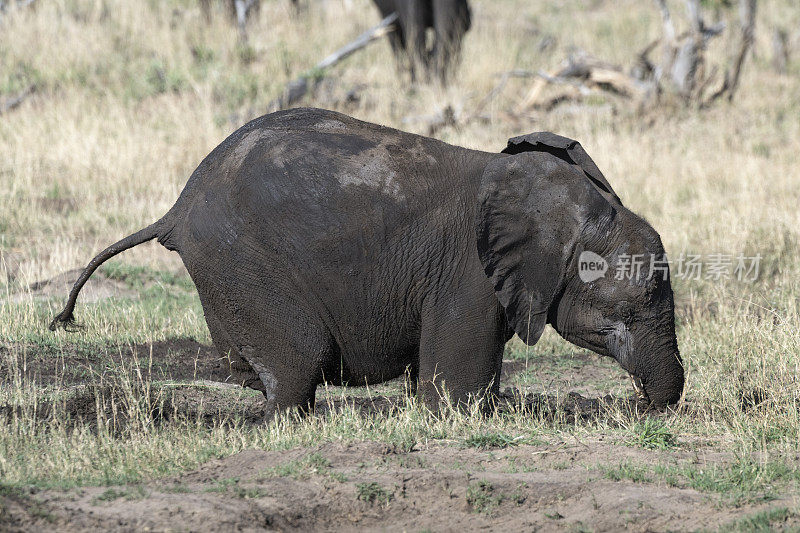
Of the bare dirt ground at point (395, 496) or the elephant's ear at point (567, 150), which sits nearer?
the bare dirt ground at point (395, 496)

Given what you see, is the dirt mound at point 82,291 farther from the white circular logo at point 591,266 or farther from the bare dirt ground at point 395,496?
the white circular logo at point 591,266

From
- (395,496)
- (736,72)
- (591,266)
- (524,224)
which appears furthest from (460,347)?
(736,72)

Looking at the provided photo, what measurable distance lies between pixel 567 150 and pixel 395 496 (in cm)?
264

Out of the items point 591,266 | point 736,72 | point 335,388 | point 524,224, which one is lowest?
point 335,388

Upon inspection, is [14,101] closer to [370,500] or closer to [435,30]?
[435,30]

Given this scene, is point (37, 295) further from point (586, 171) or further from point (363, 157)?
point (586, 171)

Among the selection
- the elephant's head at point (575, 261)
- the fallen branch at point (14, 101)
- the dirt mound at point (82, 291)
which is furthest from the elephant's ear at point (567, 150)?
the fallen branch at point (14, 101)

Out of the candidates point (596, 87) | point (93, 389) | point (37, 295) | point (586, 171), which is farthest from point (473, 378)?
point (596, 87)

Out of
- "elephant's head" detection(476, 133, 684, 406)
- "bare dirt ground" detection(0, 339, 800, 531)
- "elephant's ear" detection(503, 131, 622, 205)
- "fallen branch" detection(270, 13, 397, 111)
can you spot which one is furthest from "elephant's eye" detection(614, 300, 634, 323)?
"fallen branch" detection(270, 13, 397, 111)

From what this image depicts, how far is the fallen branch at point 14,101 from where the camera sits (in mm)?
17188

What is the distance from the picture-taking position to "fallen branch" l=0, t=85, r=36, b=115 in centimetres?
1719

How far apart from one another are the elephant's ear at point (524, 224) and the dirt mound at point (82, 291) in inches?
214

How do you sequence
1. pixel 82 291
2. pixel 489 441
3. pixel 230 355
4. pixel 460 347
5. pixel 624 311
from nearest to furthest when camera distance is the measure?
pixel 489 441 → pixel 460 347 → pixel 624 311 → pixel 230 355 → pixel 82 291

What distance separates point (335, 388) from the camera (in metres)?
8.82
